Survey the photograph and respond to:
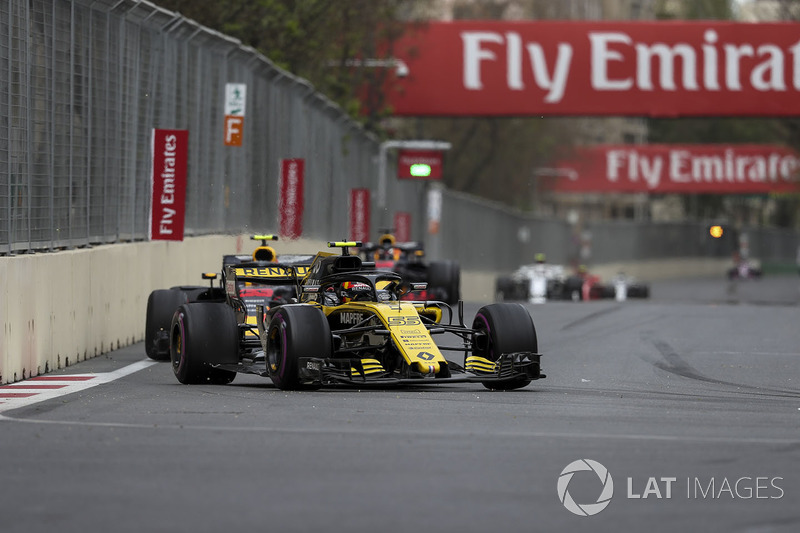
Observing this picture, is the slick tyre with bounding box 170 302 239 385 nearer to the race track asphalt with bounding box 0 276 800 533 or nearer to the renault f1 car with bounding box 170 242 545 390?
the renault f1 car with bounding box 170 242 545 390

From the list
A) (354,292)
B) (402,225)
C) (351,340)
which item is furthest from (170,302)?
(402,225)

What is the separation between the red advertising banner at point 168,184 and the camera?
20922mm

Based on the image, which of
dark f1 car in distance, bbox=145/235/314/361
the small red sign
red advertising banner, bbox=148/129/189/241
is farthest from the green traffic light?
dark f1 car in distance, bbox=145/235/314/361

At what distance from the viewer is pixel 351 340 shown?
1398 cm

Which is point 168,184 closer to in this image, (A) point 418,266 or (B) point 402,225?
(A) point 418,266

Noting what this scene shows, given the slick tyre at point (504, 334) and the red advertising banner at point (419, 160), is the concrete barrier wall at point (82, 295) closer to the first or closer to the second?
the slick tyre at point (504, 334)

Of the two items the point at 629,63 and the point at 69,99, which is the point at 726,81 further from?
the point at 69,99

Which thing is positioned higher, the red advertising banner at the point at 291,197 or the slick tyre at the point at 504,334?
the red advertising banner at the point at 291,197

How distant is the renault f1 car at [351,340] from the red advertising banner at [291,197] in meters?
17.0

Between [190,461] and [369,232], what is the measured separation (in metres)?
33.8

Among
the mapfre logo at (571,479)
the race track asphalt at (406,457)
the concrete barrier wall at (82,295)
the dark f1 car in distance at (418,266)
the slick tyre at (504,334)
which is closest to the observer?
the race track asphalt at (406,457)

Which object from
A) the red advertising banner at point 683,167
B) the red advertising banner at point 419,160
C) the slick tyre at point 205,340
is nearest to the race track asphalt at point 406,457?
the slick tyre at point 205,340

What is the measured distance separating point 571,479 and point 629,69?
37042 millimetres

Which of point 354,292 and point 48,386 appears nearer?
point 48,386
